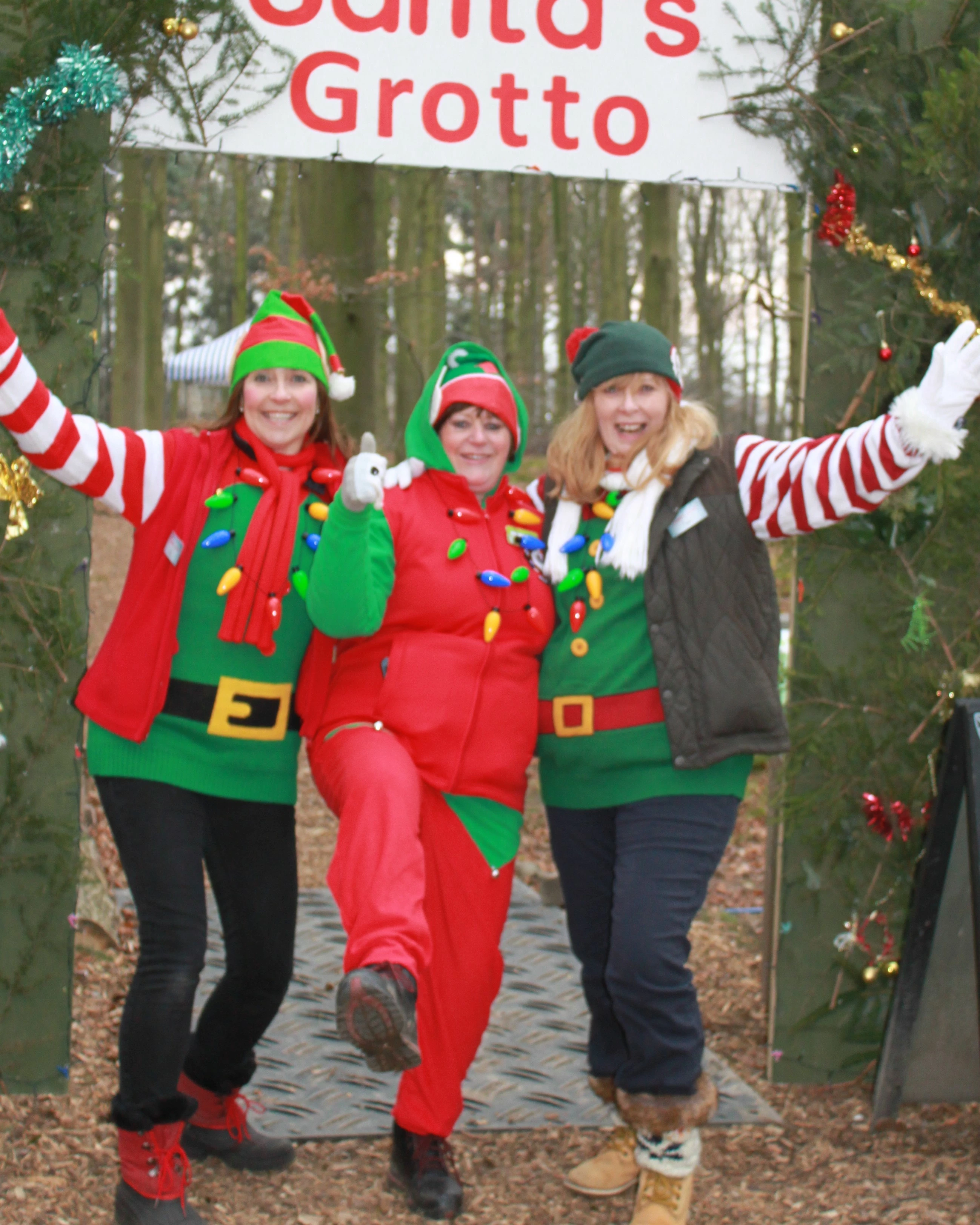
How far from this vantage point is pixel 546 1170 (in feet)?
11.3

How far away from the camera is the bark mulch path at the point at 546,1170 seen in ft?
10.5

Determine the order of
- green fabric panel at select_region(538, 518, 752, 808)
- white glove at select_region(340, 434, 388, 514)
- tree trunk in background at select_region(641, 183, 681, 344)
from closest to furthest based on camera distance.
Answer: white glove at select_region(340, 434, 388, 514) < green fabric panel at select_region(538, 518, 752, 808) < tree trunk in background at select_region(641, 183, 681, 344)

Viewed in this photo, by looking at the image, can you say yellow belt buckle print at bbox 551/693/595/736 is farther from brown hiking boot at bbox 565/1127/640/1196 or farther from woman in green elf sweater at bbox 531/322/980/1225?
brown hiking boot at bbox 565/1127/640/1196

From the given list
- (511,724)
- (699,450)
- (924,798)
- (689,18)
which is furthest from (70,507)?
(924,798)

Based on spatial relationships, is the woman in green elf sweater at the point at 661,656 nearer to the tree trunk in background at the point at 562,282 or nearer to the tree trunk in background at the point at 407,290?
the tree trunk in background at the point at 562,282

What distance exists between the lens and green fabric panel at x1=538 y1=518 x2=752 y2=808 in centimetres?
307

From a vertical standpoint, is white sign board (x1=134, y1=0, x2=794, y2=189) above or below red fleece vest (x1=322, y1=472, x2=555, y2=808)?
above

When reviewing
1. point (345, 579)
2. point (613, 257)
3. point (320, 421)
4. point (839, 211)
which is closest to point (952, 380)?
point (839, 211)

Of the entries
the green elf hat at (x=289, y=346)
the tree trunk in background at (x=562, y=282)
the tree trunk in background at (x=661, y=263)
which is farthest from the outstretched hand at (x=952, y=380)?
the tree trunk in background at (x=562, y=282)

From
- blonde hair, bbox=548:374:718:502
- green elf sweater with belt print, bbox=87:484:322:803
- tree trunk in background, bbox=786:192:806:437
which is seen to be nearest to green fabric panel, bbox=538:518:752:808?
blonde hair, bbox=548:374:718:502

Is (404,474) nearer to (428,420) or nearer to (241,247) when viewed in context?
(428,420)

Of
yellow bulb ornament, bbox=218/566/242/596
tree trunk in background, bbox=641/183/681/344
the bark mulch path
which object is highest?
tree trunk in background, bbox=641/183/681/344

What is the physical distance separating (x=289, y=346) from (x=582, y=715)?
1.13 m

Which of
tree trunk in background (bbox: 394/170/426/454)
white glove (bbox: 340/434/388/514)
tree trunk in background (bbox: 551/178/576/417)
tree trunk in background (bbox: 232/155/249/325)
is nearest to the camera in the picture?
white glove (bbox: 340/434/388/514)
